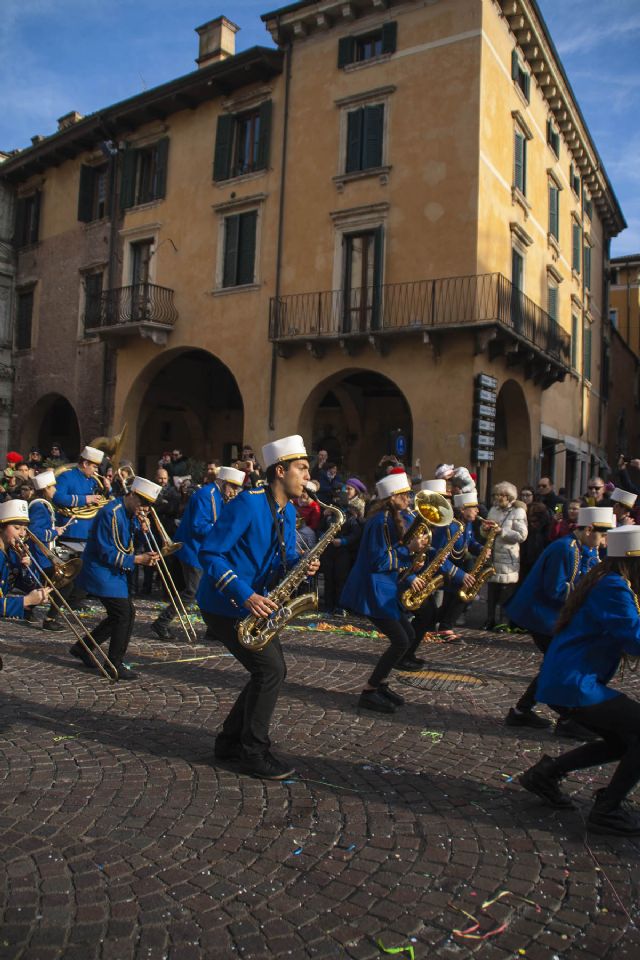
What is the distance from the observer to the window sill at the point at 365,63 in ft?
61.0

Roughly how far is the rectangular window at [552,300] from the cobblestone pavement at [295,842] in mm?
18875

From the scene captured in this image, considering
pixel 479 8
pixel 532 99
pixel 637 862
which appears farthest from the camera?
pixel 532 99

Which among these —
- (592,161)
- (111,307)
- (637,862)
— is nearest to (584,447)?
(592,161)

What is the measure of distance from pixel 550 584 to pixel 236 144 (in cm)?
1846

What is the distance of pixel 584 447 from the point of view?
2794 cm

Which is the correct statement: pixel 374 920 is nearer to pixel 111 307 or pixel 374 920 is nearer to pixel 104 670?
pixel 104 670

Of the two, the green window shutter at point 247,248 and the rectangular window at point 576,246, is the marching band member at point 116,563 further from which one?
the rectangular window at point 576,246

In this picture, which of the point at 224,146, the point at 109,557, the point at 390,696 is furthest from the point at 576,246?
the point at 390,696

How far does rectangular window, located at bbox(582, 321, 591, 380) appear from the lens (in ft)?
90.6

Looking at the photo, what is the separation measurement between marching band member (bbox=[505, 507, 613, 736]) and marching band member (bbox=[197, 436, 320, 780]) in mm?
2081

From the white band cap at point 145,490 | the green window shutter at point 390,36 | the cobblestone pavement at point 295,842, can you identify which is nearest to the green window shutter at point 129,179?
the green window shutter at point 390,36

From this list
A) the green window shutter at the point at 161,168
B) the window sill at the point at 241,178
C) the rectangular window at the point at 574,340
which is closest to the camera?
the window sill at the point at 241,178

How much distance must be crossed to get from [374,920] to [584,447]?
26.5m

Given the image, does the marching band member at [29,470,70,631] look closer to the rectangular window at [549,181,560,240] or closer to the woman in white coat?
the woman in white coat
